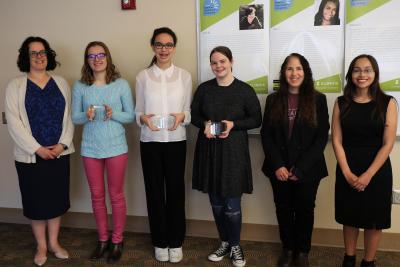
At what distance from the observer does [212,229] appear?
3.04 m

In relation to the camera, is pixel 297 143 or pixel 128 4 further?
pixel 128 4

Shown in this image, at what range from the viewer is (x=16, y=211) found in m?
3.43

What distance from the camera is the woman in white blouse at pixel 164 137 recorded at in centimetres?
247

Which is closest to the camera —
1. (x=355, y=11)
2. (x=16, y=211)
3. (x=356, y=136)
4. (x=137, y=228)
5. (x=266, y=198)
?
(x=356, y=136)

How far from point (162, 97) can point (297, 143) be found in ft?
3.18

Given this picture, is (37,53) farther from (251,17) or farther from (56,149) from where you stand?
(251,17)

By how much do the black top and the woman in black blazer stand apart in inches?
5.7

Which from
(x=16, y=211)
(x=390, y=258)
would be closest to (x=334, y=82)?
(x=390, y=258)

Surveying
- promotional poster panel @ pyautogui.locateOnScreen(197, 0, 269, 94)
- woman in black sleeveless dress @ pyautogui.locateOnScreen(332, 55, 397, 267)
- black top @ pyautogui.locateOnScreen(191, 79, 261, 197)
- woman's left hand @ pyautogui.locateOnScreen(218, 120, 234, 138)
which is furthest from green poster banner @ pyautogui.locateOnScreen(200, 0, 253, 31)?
woman in black sleeveless dress @ pyautogui.locateOnScreen(332, 55, 397, 267)

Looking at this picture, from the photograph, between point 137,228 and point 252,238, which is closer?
point 252,238

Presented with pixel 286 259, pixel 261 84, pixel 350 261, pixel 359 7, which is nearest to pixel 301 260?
pixel 286 259

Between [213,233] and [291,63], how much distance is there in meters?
1.59

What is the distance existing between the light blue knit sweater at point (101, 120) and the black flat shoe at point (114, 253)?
728mm

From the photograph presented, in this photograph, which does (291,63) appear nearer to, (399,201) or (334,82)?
(334,82)
